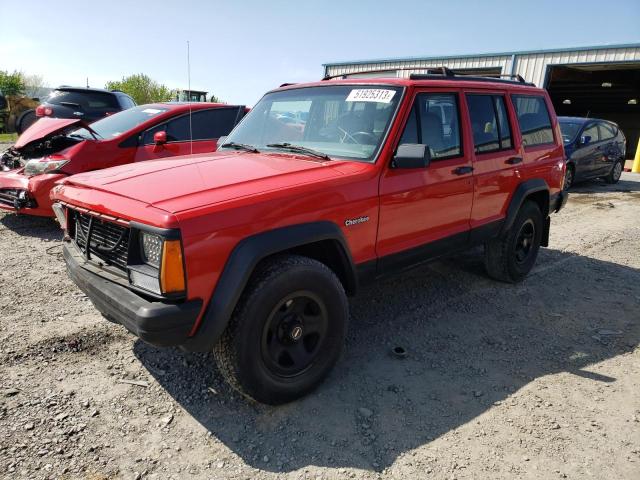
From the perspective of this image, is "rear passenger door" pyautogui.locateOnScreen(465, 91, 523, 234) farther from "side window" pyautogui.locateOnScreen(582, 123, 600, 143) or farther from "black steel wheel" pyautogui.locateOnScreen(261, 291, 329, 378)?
"side window" pyautogui.locateOnScreen(582, 123, 600, 143)

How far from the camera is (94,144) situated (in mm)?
5762

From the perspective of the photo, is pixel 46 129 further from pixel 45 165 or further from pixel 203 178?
pixel 203 178

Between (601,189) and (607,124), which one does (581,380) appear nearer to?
(601,189)

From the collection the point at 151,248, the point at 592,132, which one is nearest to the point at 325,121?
the point at 151,248

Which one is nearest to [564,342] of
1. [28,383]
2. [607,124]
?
[28,383]

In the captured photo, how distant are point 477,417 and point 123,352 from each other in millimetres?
2366

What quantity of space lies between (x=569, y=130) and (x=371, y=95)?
29.6ft

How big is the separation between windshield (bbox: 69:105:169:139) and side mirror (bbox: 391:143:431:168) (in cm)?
432

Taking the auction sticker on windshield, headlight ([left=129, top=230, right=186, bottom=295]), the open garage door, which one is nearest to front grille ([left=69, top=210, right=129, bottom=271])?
headlight ([left=129, top=230, right=186, bottom=295])

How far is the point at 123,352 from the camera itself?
10.6ft

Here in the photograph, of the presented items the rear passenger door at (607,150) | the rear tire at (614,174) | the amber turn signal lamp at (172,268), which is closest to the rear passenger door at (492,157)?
the amber turn signal lamp at (172,268)

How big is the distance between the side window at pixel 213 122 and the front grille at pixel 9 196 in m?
2.25

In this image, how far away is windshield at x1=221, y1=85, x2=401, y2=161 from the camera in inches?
125

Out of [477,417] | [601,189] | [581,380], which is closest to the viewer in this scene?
[477,417]
